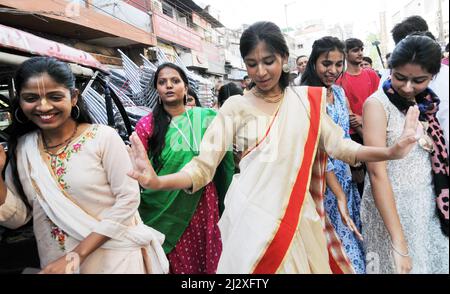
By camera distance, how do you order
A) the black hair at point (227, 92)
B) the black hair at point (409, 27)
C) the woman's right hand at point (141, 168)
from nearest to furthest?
the woman's right hand at point (141, 168), the black hair at point (409, 27), the black hair at point (227, 92)

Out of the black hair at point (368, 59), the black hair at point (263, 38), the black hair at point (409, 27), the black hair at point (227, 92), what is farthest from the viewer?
the black hair at point (368, 59)

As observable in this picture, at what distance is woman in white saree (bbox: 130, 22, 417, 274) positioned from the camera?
4.35 ft

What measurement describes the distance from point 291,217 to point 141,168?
1.96ft

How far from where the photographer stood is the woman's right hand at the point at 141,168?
1.19 m

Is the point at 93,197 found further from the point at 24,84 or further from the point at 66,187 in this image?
the point at 24,84

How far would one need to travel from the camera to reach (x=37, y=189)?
132 centimetres

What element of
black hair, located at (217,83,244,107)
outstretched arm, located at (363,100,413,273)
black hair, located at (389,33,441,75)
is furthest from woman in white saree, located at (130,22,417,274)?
Answer: black hair, located at (217,83,244,107)

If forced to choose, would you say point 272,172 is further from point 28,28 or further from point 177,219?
point 28,28

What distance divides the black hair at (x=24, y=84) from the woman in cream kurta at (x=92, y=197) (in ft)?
0.20

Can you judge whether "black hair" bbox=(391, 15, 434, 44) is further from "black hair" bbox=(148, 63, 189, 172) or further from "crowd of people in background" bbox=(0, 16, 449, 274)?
"black hair" bbox=(148, 63, 189, 172)

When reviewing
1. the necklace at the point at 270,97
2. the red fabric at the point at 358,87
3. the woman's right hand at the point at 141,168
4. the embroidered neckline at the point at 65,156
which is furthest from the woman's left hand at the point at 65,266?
the red fabric at the point at 358,87

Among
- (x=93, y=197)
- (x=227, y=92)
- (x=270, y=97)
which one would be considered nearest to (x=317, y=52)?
(x=227, y=92)

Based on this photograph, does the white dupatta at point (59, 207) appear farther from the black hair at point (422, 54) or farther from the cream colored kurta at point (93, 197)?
the black hair at point (422, 54)
